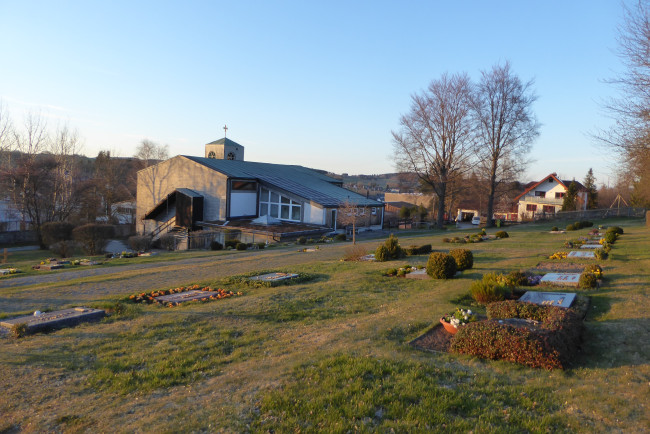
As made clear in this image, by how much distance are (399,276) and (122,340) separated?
8327 millimetres

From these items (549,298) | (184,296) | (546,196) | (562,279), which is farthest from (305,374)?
(546,196)

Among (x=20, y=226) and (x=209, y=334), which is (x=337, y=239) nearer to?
(x=209, y=334)

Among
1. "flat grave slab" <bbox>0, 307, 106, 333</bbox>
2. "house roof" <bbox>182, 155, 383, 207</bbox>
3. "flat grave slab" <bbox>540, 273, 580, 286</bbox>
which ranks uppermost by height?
"house roof" <bbox>182, 155, 383, 207</bbox>

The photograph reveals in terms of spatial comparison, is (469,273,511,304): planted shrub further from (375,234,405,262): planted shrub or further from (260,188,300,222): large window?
(260,188,300,222): large window

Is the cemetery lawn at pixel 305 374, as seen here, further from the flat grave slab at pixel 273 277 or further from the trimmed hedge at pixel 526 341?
the flat grave slab at pixel 273 277

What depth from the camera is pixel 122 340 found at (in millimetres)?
7543

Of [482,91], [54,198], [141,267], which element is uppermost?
[482,91]

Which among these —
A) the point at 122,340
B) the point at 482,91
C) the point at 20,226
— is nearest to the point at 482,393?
the point at 122,340

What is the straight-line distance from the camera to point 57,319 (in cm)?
850

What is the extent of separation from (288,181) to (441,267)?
29.1m

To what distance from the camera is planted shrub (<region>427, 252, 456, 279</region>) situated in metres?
12.6

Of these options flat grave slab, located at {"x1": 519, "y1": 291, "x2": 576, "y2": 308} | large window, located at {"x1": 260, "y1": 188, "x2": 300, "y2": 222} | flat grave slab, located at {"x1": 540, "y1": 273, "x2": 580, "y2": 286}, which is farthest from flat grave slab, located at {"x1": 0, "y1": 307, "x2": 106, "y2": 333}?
large window, located at {"x1": 260, "y1": 188, "x2": 300, "y2": 222}

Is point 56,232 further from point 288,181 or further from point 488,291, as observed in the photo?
point 488,291

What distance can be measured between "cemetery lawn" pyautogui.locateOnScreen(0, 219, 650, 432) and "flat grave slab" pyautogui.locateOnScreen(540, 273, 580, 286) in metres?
0.87
